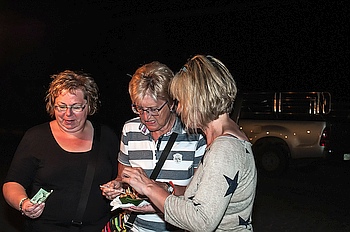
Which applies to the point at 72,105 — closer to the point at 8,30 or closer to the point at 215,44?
the point at 8,30

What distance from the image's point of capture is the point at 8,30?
98.1ft

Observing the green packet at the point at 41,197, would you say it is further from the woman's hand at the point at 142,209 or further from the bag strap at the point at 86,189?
the woman's hand at the point at 142,209

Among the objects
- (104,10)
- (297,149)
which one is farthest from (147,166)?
(104,10)

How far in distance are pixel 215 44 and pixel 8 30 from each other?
1415 centimetres

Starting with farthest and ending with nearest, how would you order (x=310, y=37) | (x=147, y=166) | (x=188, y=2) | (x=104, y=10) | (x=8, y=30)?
1. (x=310, y=37)
2. (x=8, y=30)
3. (x=104, y=10)
4. (x=188, y=2)
5. (x=147, y=166)

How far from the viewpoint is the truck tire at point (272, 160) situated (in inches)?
459

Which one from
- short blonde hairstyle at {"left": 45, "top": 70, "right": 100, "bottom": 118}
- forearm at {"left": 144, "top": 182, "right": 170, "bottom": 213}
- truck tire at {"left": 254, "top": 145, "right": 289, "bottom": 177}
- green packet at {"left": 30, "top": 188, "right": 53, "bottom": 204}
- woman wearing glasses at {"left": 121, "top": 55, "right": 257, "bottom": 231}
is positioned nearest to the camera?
woman wearing glasses at {"left": 121, "top": 55, "right": 257, "bottom": 231}

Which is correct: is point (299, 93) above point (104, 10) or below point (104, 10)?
below

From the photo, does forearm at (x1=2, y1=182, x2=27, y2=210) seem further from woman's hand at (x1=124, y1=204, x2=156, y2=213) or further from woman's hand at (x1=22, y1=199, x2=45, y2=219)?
woman's hand at (x1=124, y1=204, x2=156, y2=213)

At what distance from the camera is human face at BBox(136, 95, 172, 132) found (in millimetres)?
3320

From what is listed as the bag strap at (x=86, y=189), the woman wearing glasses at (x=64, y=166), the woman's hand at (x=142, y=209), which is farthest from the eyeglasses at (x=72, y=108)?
the woman's hand at (x=142, y=209)

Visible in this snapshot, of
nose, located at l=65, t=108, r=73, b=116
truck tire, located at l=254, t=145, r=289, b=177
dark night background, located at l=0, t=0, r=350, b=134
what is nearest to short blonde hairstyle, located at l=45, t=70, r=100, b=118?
nose, located at l=65, t=108, r=73, b=116

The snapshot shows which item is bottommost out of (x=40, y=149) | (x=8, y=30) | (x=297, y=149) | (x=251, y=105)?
(x=297, y=149)

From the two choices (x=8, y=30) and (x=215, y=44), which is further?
(x=215, y=44)
